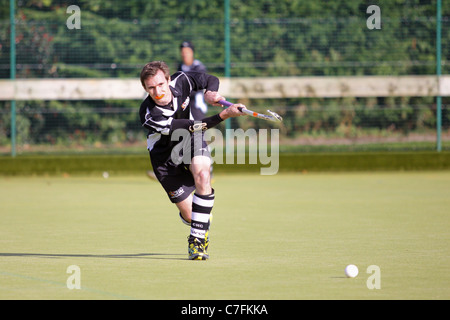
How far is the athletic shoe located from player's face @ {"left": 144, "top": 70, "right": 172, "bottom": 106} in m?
0.97

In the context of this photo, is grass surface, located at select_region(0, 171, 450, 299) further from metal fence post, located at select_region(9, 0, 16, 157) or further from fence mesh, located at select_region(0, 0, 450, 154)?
fence mesh, located at select_region(0, 0, 450, 154)

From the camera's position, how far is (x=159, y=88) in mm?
5988

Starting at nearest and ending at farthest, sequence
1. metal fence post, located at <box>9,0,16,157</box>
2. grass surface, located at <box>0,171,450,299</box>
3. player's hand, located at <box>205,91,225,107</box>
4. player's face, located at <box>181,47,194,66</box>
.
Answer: grass surface, located at <box>0,171,450,299</box> < player's hand, located at <box>205,91,225,107</box> < player's face, located at <box>181,47,194,66</box> < metal fence post, located at <box>9,0,16,157</box>

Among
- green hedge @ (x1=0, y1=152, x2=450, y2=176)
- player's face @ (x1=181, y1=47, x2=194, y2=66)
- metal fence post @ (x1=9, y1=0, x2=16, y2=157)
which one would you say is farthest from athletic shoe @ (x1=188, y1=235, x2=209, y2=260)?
metal fence post @ (x1=9, y1=0, x2=16, y2=157)

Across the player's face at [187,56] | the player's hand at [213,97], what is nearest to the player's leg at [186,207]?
the player's hand at [213,97]

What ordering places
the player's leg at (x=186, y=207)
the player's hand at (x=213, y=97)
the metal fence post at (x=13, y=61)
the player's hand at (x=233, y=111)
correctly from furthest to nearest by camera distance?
the metal fence post at (x=13, y=61) → the player's leg at (x=186, y=207) → the player's hand at (x=213, y=97) → the player's hand at (x=233, y=111)

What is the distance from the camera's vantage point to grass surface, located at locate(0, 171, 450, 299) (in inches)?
195

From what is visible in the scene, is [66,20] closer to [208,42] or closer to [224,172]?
[208,42]

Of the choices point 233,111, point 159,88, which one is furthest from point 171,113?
point 233,111

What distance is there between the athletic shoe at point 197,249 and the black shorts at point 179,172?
0.47 meters

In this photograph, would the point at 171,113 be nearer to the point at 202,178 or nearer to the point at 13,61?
the point at 202,178

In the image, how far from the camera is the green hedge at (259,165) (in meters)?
13.4

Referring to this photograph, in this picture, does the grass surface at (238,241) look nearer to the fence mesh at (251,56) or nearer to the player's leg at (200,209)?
the player's leg at (200,209)

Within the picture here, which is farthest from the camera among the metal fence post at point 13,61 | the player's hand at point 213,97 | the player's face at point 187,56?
the metal fence post at point 13,61
